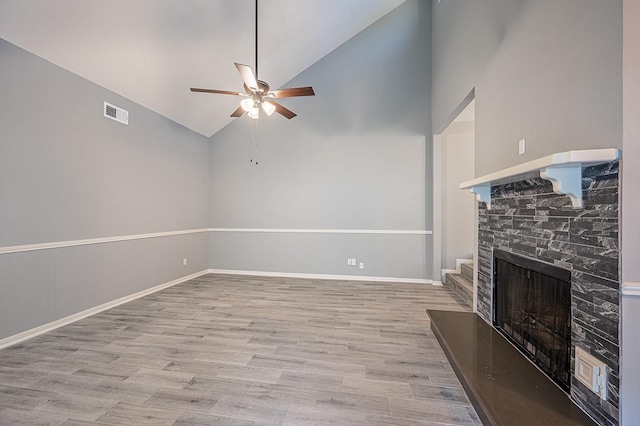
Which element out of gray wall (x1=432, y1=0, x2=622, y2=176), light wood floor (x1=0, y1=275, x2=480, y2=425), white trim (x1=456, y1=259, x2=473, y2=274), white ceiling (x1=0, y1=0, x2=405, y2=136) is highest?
white ceiling (x1=0, y1=0, x2=405, y2=136)

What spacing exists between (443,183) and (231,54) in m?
4.07

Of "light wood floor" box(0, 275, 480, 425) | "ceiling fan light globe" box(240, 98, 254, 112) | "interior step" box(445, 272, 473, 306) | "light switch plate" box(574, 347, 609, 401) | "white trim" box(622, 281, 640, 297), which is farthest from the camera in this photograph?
"interior step" box(445, 272, 473, 306)

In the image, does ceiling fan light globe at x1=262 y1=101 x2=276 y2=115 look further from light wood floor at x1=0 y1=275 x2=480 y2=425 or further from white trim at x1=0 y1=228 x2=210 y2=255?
white trim at x1=0 y1=228 x2=210 y2=255

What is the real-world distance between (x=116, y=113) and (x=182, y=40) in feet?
4.44

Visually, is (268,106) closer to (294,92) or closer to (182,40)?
(294,92)

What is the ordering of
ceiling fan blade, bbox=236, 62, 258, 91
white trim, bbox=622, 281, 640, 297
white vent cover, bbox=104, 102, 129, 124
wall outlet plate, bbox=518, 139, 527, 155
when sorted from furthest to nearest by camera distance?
white vent cover, bbox=104, 102, 129, 124, ceiling fan blade, bbox=236, 62, 258, 91, wall outlet plate, bbox=518, 139, 527, 155, white trim, bbox=622, 281, 640, 297

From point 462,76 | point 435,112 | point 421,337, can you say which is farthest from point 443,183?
point 421,337

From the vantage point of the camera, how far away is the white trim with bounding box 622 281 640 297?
1.16 meters

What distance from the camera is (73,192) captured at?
3.20 meters

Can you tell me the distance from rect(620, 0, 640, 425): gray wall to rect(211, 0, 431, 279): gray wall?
3.66 m

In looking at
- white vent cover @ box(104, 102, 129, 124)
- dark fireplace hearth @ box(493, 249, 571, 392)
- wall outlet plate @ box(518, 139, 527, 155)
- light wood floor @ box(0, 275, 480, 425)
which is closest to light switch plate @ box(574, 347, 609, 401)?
dark fireplace hearth @ box(493, 249, 571, 392)

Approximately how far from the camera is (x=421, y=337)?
2.78 metres

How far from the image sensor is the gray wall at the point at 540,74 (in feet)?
4.24

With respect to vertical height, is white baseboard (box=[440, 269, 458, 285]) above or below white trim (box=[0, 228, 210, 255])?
below
